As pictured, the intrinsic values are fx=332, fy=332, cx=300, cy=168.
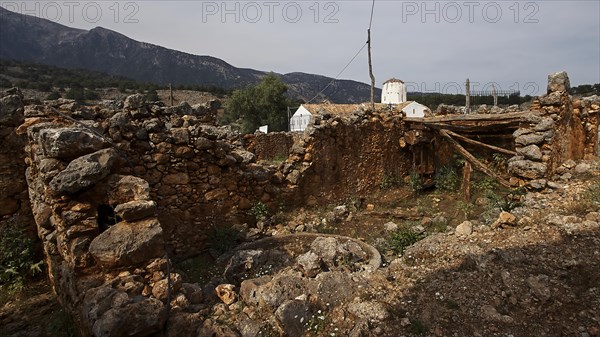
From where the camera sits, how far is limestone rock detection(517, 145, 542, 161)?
288 inches

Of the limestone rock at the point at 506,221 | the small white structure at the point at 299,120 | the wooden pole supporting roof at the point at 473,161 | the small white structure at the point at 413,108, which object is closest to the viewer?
the limestone rock at the point at 506,221

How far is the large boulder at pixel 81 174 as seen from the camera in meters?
3.70

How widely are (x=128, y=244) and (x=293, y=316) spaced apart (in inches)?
75.5

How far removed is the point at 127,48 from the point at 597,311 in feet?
323

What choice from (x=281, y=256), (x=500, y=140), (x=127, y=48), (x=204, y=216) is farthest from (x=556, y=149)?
Answer: (x=127, y=48)

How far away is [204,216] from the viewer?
22.2 ft

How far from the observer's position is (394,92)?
49.3m

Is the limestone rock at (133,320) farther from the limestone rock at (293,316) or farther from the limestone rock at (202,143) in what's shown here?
the limestone rock at (202,143)

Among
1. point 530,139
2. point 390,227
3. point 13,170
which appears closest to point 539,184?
point 530,139

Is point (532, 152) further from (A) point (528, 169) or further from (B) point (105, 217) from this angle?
(B) point (105, 217)

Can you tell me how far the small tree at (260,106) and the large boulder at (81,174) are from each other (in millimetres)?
29370

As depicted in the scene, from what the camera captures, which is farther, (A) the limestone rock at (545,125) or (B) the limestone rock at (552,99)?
(B) the limestone rock at (552,99)

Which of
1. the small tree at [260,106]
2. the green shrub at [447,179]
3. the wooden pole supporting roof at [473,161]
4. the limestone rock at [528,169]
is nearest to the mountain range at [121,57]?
the small tree at [260,106]

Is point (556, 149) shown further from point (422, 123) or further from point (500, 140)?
point (422, 123)
